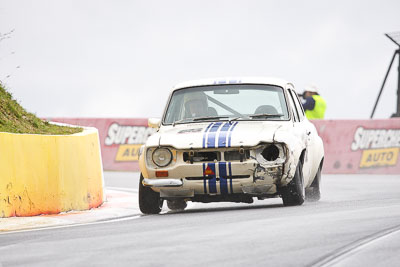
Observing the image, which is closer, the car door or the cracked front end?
the cracked front end

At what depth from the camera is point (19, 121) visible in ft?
43.3

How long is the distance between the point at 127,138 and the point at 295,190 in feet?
49.4

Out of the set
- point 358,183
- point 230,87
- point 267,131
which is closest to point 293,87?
point 230,87

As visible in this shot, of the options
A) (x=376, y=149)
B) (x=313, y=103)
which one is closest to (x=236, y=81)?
(x=313, y=103)

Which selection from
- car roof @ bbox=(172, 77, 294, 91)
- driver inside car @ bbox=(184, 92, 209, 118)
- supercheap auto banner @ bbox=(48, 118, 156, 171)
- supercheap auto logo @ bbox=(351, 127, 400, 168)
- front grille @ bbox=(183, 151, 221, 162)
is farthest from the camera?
supercheap auto banner @ bbox=(48, 118, 156, 171)

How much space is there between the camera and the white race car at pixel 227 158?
9852 millimetres

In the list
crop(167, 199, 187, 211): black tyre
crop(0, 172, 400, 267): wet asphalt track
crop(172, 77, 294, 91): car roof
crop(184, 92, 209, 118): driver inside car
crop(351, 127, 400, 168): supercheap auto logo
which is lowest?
crop(351, 127, 400, 168): supercheap auto logo

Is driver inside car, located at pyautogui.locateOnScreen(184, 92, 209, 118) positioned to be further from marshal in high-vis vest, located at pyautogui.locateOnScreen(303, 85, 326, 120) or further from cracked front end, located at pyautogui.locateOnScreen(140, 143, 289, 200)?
marshal in high-vis vest, located at pyautogui.locateOnScreen(303, 85, 326, 120)

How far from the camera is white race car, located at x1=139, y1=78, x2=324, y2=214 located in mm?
9852

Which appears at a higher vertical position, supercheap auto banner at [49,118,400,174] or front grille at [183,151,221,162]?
front grille at [183,151,221,162]

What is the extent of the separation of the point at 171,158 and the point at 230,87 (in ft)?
5.30

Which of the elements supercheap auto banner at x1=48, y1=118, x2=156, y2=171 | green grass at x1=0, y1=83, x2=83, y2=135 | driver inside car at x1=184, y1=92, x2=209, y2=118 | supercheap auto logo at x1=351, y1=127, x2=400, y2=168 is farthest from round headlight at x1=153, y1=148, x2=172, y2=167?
supercheap auto banner at x1=48, y1=118, x2=156, y2=171

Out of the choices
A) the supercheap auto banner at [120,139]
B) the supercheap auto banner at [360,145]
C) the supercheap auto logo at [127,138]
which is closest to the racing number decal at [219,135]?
the supercheap auto banner at [360,145]

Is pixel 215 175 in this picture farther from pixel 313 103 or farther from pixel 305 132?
pixel 313 103
